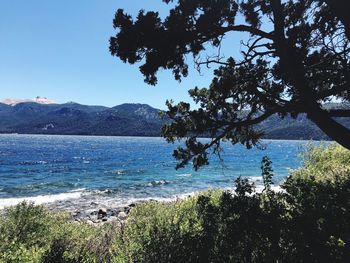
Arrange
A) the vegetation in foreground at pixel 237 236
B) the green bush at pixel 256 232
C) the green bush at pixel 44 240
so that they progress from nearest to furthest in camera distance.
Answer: the green bush at pixel 256 232 < the vegetation in foreground at pixel 237 236 < the green bush at pixel 44 240

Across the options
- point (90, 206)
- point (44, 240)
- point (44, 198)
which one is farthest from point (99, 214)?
point (44, 240)

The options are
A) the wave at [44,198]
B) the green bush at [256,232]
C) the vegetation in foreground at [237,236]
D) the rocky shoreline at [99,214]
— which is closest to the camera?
the green bush at [256,232]

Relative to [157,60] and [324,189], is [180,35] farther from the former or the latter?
[324,189]

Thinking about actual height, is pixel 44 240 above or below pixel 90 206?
above

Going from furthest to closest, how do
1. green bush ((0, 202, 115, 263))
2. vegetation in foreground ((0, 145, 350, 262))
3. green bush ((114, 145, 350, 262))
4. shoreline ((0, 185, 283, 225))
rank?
1. shoreline ((0, 185, 283, 225))
2. green bush ((0, 202, 115, 263))
3. vegetation in foreground ((0, 145, 350, 262))
4. green bush ((114, 145, 350, 262))

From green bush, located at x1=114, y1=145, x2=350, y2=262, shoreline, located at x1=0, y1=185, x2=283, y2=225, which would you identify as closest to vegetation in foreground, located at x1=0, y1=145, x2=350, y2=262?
green bush, located at x1=114, y1=145, x2=350, y2=262

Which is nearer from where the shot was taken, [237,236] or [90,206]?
[237,236]

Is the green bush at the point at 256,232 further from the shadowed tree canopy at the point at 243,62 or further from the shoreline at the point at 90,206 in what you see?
the shoreline at the point at 90,206

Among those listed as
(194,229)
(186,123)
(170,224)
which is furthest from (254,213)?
(186,123)

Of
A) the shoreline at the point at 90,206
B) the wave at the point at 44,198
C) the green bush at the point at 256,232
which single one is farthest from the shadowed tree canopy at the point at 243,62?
the wave at the point at 44,198

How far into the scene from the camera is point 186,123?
13.6m

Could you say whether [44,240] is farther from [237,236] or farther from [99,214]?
[99,214]

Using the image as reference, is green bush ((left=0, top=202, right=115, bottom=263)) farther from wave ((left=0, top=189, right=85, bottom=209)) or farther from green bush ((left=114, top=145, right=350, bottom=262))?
wave ((left=0, top=189, right=85, bottom=209))

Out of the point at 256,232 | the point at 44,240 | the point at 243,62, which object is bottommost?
the point at 44,240
